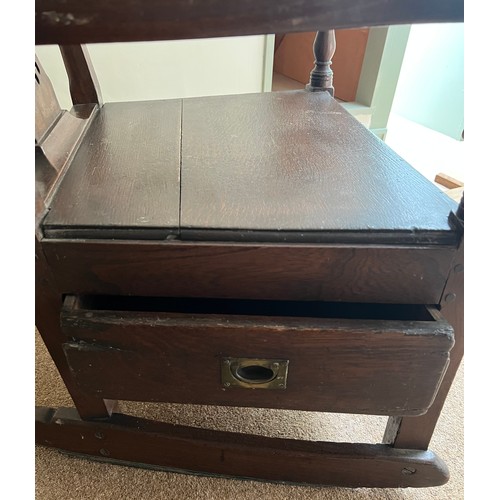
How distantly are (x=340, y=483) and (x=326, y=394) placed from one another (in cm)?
20

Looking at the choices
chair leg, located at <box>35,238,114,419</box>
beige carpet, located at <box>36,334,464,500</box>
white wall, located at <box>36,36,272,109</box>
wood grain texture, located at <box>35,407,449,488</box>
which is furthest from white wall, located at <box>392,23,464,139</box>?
chair leg, located at <box>35,238,114,419</box>

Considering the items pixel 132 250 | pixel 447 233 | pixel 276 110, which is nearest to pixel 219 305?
pixel 132 250

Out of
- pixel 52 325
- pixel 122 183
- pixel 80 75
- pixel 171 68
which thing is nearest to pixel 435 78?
pixel 171 68

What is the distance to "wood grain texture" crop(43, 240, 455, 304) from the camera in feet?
1.43

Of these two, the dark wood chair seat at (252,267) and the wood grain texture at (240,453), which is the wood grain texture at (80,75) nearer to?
the dark wood chair seat at (252,267)

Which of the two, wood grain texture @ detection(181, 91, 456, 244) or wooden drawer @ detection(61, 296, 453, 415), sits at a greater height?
wood grain texture @ detection(181, 91, 456, 244)

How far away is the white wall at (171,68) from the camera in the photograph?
1113 millimetres

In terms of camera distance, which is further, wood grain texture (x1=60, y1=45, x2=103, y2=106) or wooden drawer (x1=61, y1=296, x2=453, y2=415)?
wood grain texture (x1=60, y1=45, x2=103, y2=106)

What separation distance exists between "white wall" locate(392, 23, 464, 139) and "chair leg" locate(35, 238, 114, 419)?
5.83ft

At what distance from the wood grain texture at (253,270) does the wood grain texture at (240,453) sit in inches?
9.3

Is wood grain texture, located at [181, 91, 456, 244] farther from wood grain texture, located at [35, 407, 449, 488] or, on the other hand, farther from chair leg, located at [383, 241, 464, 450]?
wood grain texture, located at [35, 407, 449, 488]

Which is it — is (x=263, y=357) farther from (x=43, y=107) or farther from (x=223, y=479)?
(x=43, y=107)

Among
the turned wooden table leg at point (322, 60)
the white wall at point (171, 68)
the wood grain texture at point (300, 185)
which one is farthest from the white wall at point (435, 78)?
the wood grain texture at point (300, 185)

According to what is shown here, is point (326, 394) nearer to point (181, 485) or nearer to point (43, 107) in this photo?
point (181, 485)
